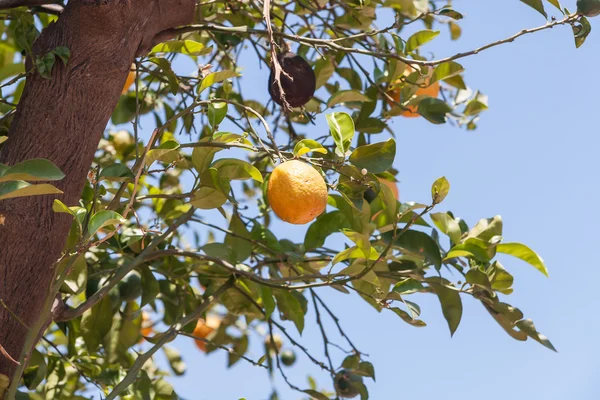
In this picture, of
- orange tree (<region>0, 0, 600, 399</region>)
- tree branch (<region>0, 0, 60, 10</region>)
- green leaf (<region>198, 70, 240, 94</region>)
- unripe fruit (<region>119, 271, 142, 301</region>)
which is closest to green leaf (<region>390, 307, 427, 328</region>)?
orange tree (<region>0, 0, 600, 399</region>)

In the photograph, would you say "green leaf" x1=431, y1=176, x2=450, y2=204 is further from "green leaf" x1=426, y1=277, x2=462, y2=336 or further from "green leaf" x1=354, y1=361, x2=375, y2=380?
"green leaf" x1=354, y1=361, x2=375, y2=380

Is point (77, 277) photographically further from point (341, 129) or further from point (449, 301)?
point (449, 301)

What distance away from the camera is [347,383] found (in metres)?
1.55

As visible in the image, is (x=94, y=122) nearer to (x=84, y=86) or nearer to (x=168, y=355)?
(x=84, y=86)

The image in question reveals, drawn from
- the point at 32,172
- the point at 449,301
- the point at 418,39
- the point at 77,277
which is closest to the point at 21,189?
the point at 32,172

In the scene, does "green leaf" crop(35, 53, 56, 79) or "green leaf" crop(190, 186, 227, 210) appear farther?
"green leaf" crop(190, 186, 227, 210)

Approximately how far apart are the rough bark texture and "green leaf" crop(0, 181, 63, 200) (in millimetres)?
147

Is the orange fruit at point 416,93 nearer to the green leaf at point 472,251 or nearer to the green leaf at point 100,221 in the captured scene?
the green leaf at point 472,251

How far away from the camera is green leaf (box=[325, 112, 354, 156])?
1.13m

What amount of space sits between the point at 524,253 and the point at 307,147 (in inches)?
18.1

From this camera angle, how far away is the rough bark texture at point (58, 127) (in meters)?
0.98

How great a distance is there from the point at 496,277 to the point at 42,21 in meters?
1.07

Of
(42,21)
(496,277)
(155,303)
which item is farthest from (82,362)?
(496,277)

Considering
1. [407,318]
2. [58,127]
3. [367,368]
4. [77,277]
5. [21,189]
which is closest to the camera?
[21,189]
